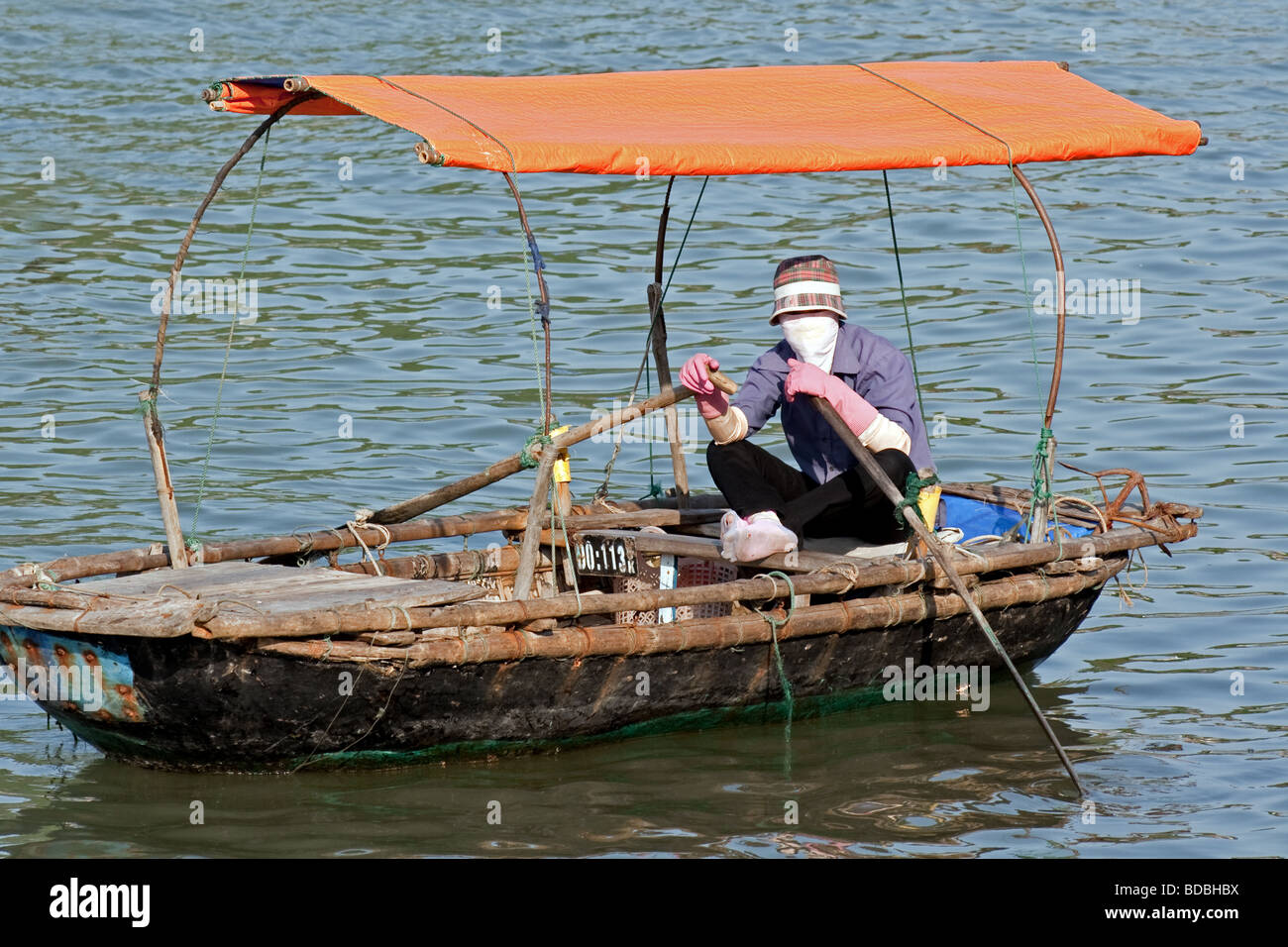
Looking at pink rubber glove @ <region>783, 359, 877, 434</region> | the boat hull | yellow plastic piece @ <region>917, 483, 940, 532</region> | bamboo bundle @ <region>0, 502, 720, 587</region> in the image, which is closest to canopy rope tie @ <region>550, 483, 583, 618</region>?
bamboo bundle @ <region>0, 502, 720, 587</region>

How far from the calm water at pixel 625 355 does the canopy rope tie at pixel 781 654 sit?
57mm

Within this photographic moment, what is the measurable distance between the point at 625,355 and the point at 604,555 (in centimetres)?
503

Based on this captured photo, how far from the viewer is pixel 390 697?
6.22 meters

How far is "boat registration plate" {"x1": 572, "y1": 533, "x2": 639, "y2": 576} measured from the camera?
736 cm

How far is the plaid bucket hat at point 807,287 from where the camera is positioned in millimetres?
7344

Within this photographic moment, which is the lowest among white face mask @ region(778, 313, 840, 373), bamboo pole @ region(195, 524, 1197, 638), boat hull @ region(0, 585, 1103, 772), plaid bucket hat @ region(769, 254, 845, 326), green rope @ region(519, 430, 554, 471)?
boat hull @ region(0, 585, 1103, 772)

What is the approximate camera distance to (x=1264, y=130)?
17250 mm

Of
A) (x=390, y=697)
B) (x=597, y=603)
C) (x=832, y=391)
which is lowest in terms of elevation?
(x=390, y=697)

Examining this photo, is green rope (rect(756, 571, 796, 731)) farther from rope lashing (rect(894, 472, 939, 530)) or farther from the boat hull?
rope lashing (rect(894, 472, 939, 530))

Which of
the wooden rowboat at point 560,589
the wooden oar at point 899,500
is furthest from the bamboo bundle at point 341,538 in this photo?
the wooden oar at point 899,500

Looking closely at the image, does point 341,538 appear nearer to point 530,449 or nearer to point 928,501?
point 530,449

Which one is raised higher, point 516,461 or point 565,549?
point 516,461

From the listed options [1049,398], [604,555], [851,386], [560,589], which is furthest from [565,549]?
[1049,398]

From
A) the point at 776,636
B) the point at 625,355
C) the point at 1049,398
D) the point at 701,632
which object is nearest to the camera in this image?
the point at 701,632
